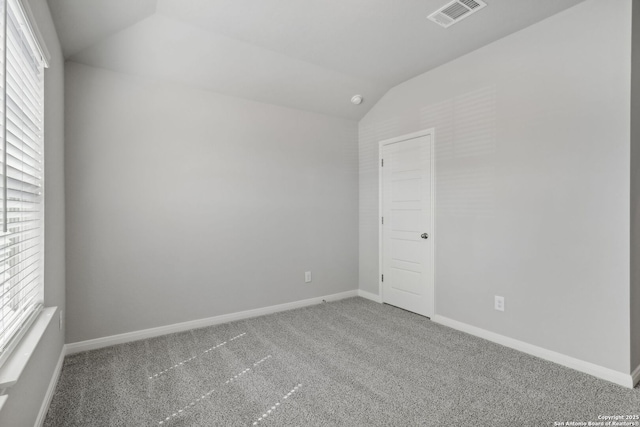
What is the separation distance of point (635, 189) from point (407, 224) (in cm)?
187

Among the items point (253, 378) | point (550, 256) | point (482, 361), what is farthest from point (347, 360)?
point (550, 256)

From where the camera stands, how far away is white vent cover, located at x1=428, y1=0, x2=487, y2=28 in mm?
2326

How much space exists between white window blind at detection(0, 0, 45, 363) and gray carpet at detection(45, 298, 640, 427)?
733 millimetres

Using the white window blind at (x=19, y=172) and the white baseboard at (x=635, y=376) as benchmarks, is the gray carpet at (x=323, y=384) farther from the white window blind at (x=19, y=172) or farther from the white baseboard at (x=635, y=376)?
the white window blind at (x=19, y=172)

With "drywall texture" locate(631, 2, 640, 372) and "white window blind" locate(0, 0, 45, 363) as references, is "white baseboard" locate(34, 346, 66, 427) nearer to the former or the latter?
"white window blind" locate(0, 0, 45, 363)

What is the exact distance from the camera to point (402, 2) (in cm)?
232

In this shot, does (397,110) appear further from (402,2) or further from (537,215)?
(537,215)

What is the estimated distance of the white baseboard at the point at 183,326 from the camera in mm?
2674

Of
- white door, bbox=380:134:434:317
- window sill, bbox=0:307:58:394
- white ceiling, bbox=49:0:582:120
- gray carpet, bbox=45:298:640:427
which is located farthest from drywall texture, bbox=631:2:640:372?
window sill, bbox=0:307:58:394

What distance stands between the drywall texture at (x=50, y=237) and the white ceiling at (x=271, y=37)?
9.9 inches

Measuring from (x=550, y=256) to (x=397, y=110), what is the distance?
6.94 ft

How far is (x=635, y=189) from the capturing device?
217cm

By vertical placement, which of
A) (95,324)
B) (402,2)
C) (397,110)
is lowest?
(95,324)

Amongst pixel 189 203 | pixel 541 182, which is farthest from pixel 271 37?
pixel 541 182
